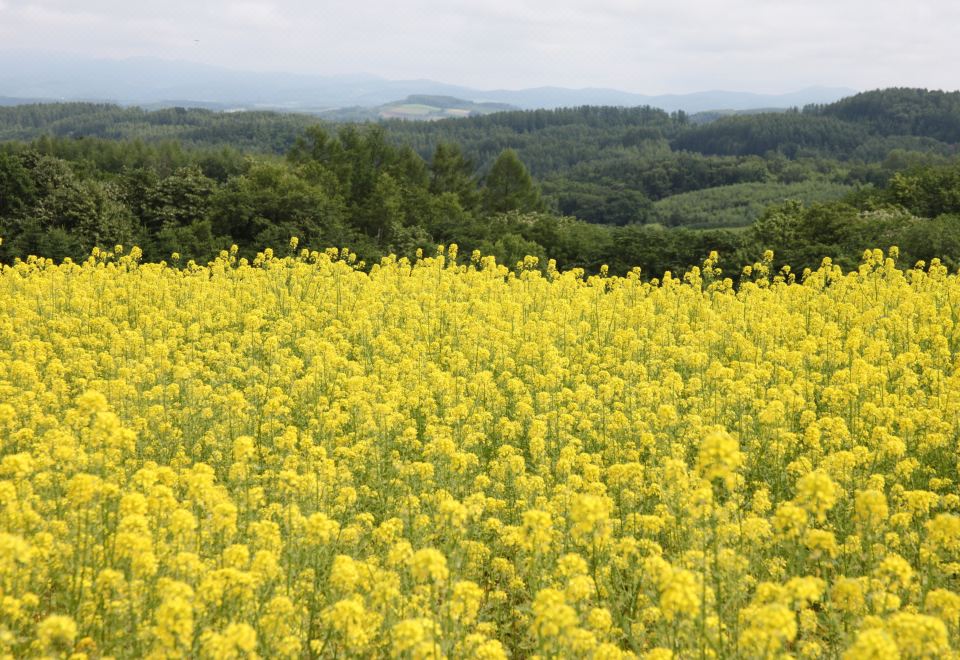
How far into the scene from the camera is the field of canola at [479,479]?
4453mm

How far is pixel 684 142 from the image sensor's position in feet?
638

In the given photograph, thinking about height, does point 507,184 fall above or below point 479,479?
above

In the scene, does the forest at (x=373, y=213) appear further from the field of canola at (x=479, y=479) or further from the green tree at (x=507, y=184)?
the field of canola at (x=479, y=479)

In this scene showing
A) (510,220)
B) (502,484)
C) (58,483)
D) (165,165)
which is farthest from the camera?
(165,165)

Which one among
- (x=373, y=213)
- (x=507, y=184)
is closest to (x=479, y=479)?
(x=373, y=213)

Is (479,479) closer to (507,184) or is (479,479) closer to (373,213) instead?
(373,213)

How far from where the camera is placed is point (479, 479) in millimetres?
6809

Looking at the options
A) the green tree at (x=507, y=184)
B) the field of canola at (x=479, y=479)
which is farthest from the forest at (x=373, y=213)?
the field of canola at (x=479, y=479)

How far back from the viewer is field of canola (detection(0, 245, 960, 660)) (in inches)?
175

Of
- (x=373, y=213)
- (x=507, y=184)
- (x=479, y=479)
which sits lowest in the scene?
(x=479, y=479)

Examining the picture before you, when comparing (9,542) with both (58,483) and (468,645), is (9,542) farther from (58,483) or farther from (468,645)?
(468,645)

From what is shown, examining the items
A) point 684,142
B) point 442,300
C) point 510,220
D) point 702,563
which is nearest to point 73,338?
point 442,300

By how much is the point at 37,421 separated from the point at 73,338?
396 cm

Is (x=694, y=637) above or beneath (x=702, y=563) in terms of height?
beneath
